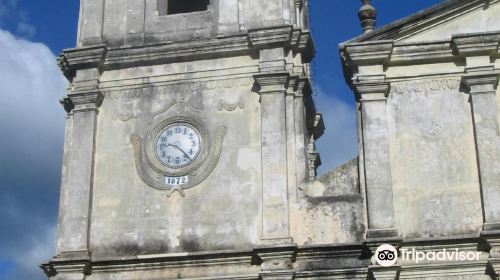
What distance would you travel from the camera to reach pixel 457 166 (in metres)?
15.2

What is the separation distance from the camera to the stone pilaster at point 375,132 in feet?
48.7

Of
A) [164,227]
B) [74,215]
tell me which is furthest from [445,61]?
[74,215]

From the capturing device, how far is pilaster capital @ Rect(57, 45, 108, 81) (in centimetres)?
1697

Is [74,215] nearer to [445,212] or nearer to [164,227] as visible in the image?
[164,227]

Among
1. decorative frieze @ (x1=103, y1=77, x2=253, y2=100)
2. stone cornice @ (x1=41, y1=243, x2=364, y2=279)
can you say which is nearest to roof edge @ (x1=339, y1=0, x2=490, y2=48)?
decorative frieze @ (x1=103, y1=77, x2=253, y2=100)

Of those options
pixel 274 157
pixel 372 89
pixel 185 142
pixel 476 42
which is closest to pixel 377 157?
pixel 372 89

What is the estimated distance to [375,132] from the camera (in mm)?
15453

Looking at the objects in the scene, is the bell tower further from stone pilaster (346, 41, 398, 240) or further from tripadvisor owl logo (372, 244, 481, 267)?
tripadvisor owl logo (372, 244, 481, 267)

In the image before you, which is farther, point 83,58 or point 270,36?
point 83,58

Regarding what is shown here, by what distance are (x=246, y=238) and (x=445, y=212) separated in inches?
127

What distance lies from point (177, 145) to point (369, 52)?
3672 millimetres

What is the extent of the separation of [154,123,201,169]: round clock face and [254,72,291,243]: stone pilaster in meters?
1.27

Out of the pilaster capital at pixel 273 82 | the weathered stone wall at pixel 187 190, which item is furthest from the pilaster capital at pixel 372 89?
the weathered stone wall at pixel 187 190

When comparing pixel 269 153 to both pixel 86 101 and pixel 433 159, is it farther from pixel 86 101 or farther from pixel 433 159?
pixel 86 101
